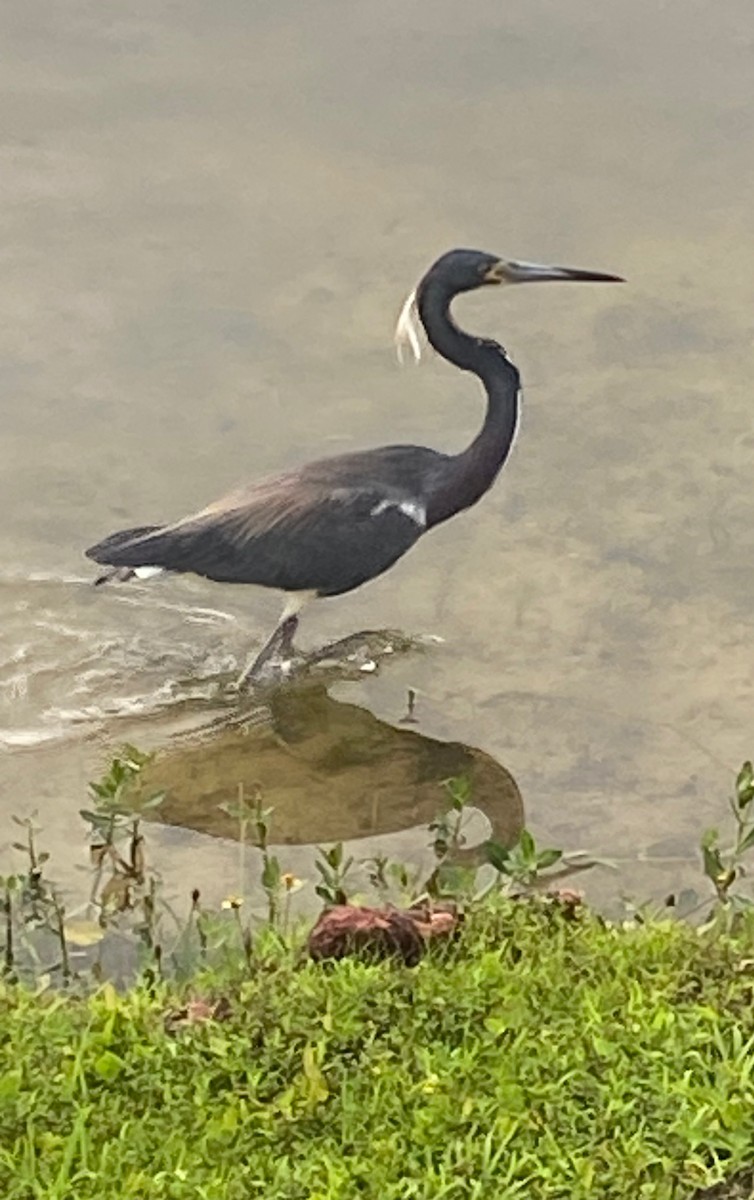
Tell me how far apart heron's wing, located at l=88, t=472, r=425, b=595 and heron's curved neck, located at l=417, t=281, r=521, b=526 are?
0.21 meters

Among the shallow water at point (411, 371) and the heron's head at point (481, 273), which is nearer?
the shallow water at point (411, 371)

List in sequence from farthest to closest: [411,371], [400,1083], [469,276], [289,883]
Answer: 1. [411,371]
2. [469,276]
3. [289,883]
4. [400,1083]

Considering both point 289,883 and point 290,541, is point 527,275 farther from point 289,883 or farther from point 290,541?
point 289,883

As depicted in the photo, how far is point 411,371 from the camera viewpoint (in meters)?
6.87

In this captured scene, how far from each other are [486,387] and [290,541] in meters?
0.76

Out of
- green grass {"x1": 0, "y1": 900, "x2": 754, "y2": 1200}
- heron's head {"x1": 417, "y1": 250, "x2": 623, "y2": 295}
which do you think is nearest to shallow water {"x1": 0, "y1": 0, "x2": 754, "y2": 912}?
heron's head {"x1": 417, "y1": 250, "x2": 623, "y2": 295}

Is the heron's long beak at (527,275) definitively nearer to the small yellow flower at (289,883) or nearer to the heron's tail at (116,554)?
the heron's tail at (116,554)

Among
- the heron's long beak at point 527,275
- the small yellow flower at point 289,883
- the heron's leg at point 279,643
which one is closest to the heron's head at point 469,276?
the heron's long beak at point 527,275

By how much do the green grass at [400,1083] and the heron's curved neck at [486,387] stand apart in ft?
6.86

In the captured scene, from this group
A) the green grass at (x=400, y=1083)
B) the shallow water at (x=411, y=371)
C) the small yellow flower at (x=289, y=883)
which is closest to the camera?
the green grass at (x=400, y=1083)

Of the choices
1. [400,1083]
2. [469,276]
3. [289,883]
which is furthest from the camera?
[469,276]

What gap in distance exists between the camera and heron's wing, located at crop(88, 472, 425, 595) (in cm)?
571

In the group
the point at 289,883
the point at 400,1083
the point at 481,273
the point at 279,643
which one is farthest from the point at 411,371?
the point at 400,1083

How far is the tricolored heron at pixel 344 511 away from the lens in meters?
5.73
